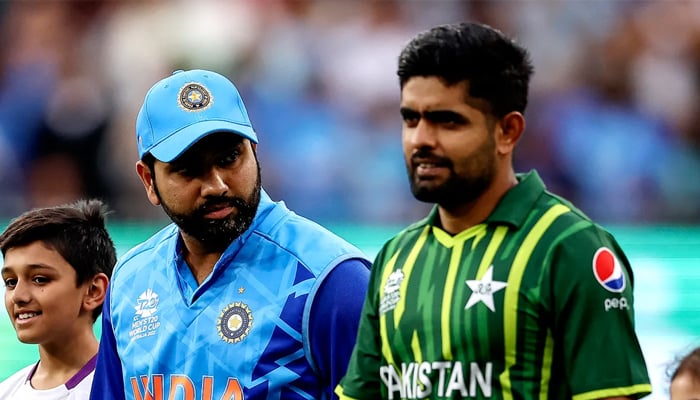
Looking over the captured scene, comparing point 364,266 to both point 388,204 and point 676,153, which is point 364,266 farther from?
point 676,153

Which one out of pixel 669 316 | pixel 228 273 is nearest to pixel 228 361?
pixel 228 273

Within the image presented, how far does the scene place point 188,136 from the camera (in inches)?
152

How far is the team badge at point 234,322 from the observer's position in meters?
3.84

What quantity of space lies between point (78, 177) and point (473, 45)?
705 cm

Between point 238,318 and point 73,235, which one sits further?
point 73,235

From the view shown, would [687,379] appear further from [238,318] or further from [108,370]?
[108,370]

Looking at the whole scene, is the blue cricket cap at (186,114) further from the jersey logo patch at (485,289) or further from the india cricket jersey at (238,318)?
the jersey logo patch at (485,289)

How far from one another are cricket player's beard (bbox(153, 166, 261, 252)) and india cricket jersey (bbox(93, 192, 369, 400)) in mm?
76

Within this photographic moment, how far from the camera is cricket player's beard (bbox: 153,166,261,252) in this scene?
152 inches

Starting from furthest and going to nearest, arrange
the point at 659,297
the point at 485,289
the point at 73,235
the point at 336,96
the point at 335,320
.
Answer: the point at 336,96
the point at 659,297
the point at 73,235
the point at 335,320
the point at 485,289

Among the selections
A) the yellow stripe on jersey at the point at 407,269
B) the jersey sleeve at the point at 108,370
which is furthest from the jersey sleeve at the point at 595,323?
the jersey sleeve at the point at 108,370

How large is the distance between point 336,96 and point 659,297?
3658 millimetres

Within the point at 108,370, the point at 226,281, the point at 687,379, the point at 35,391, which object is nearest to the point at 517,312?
the point at 687,379

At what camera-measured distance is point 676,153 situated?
10.3 meters
